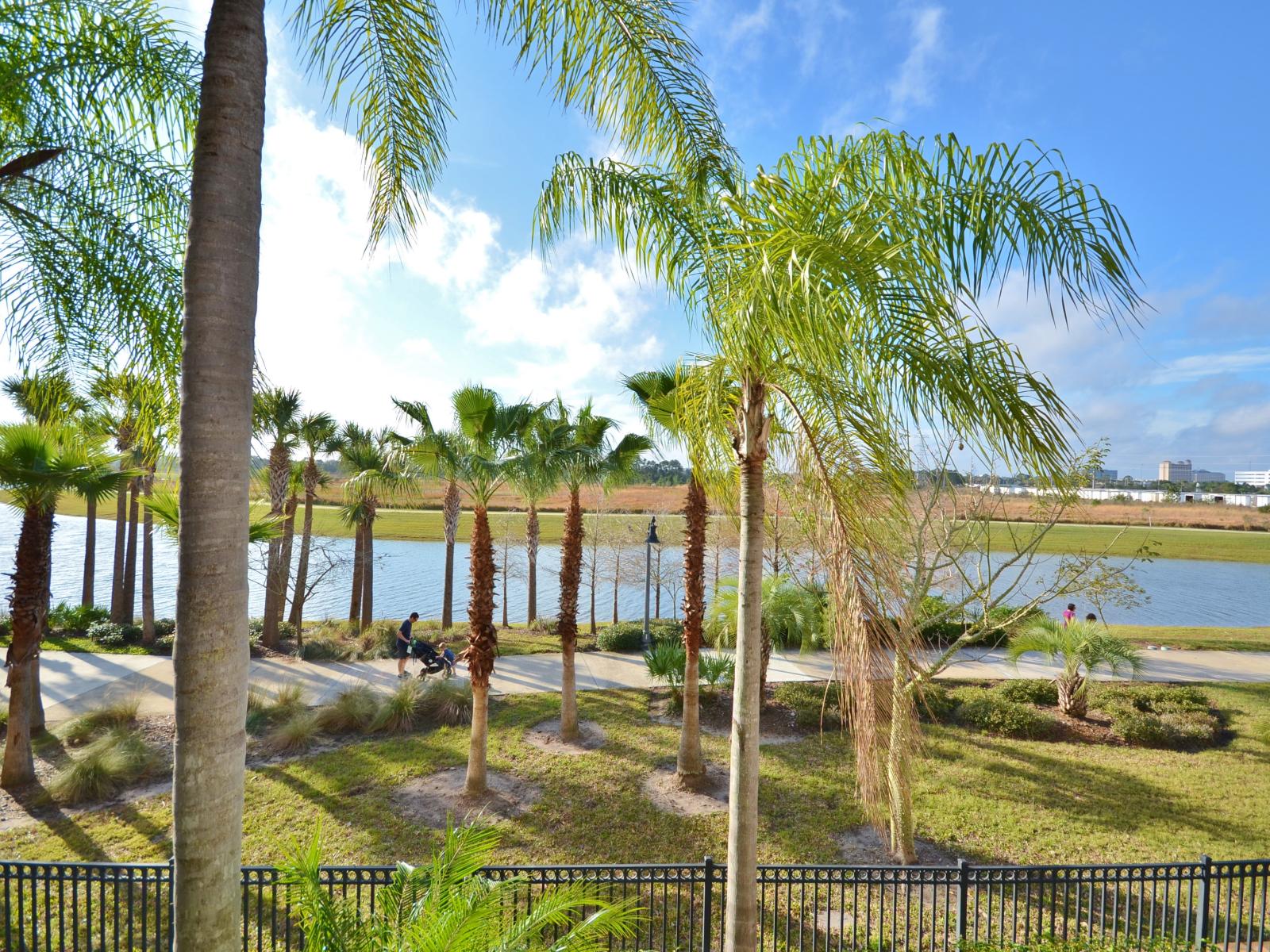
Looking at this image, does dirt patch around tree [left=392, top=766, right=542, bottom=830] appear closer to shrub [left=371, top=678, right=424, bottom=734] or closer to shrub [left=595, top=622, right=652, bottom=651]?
shrub [left=371, top=678, right=424, bottom=734]

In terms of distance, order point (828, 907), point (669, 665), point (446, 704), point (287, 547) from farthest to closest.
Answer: point (287, 547) → point (669, 665) → point (446, 704) → point (828, 907)

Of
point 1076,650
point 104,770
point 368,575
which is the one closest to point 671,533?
point 368,575

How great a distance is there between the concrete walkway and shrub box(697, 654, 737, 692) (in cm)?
171

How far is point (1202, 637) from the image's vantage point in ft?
63.0

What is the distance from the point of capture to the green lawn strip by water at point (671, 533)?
92.2 ft

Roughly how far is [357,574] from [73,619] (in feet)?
24.0

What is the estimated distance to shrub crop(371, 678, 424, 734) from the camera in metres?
10.4

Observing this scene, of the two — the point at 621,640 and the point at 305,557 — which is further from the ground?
the point at 305,557

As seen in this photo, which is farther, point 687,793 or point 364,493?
point 364,493

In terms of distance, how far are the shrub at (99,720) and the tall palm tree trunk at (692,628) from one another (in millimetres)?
9455

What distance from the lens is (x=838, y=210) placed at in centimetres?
312

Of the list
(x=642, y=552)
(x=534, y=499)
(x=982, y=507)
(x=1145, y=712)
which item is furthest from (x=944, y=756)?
(x=642, y=552)

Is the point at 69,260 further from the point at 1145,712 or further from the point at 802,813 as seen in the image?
the point at 1145,712

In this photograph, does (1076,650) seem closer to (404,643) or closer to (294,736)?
(404,643)
